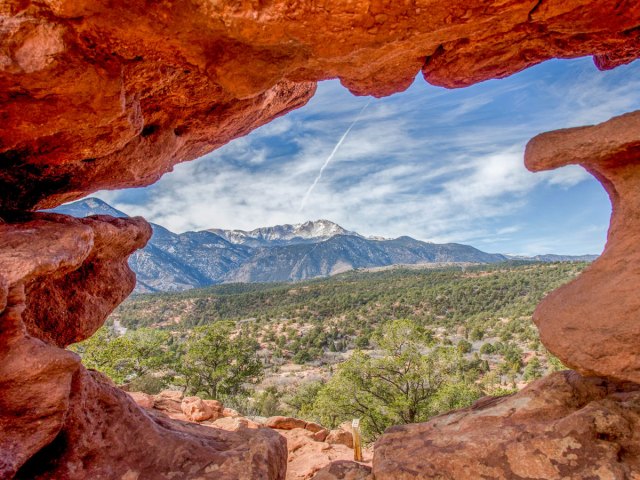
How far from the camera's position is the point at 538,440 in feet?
19.8

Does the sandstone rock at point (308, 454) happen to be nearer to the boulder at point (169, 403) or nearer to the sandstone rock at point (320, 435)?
the sandstone rock at point (320, 435)

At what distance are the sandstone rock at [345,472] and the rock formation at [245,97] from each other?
0.46 meters

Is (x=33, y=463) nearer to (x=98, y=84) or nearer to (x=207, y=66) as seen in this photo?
(x=98, y=84)

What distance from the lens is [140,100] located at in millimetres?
8812

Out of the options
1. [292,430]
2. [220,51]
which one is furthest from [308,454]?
[220,51]

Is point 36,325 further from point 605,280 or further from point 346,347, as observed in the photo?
point 346,347

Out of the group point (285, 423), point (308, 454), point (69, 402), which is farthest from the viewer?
point (285, 423)

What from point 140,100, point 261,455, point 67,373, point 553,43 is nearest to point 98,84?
point 140,100

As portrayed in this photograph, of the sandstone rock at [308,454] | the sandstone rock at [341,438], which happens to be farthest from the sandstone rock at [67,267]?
the sandstone rock at [341,438]

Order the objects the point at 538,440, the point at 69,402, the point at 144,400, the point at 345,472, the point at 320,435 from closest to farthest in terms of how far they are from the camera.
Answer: the point at 538,440
the point at 69,402
the point at 345,472
the point at 320,435
the point at 144,400

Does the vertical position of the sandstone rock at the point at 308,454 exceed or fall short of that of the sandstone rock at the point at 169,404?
it exceeds it

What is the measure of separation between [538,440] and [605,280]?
2964mm

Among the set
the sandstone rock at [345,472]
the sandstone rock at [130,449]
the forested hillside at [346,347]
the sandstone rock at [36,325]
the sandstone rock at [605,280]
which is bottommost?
the forested hillside at [346,347]

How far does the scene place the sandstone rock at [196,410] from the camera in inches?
642
